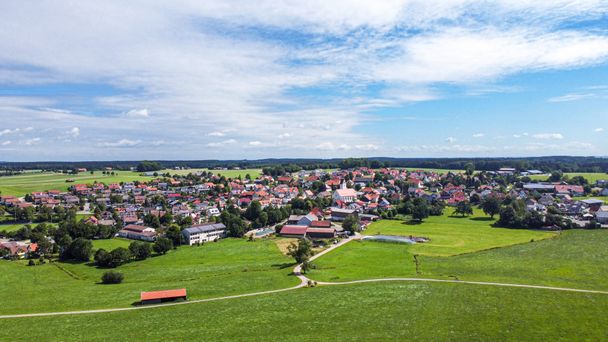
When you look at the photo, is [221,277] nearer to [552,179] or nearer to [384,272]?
[384,272]

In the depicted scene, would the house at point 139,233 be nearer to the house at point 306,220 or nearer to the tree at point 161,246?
the tree at point 161,246

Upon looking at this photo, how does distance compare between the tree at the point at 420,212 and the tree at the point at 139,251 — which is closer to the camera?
the tree at the point at 139,251

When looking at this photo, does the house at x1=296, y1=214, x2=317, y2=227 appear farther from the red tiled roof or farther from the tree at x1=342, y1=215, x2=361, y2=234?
the red tiled roof

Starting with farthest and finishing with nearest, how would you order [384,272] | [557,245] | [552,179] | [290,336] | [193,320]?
[552,179], [557,245], [384,272], [193,320], [290,336]

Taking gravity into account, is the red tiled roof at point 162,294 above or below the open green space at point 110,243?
above

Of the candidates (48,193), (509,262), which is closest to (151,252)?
(509,262)

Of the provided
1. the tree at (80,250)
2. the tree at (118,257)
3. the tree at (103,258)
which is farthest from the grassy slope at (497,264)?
the tree at (80,250)
